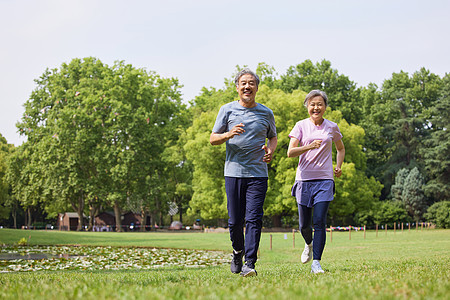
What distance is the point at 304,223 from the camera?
7.45 m

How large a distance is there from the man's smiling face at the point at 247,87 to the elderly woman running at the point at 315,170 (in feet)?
3.55

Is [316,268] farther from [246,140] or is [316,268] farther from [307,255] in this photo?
[246,140]

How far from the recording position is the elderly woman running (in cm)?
689

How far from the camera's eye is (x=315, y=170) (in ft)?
23.2

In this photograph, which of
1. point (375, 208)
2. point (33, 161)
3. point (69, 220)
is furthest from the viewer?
point (69, 220)

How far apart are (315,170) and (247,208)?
1280 mm

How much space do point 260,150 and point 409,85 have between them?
60930 millimetres

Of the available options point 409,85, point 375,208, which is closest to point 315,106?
point 375,208

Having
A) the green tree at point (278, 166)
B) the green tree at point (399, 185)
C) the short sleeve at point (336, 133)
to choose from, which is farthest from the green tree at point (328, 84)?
the short sleeve at point (336, 133)

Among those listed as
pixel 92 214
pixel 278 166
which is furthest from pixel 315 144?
A: pixel 92 214

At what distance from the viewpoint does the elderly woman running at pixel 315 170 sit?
22.6ft

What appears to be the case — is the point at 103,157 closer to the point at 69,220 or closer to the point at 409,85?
the point at 69,220

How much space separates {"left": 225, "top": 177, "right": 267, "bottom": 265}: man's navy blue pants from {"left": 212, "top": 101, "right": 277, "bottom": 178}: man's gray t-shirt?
0.36ft

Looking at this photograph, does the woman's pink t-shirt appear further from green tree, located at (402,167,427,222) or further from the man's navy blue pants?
green tree, located at (402,167,427,222)
